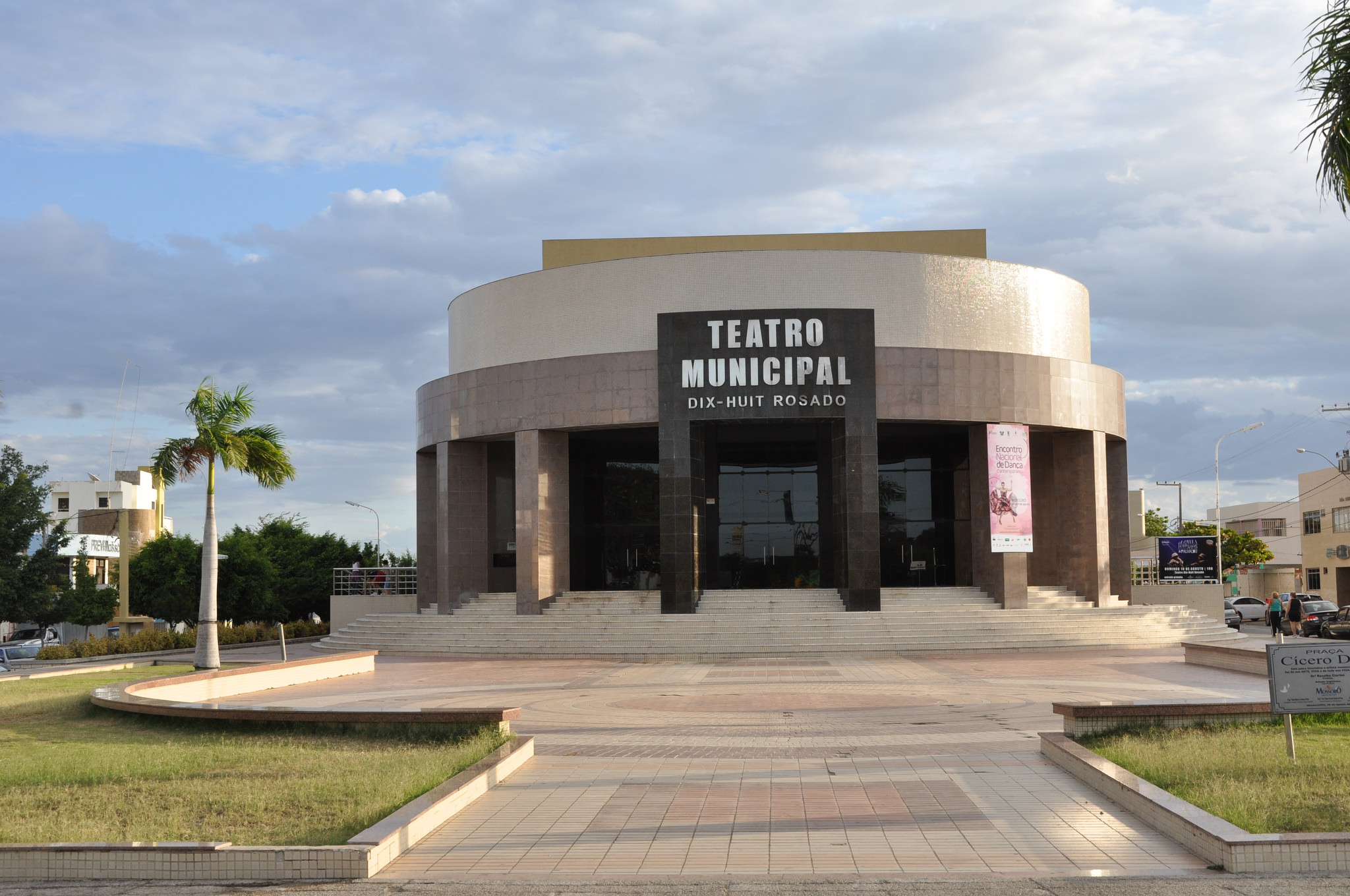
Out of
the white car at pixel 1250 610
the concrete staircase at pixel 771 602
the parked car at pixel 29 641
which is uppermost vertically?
the concrete staircase at pixel 771 602

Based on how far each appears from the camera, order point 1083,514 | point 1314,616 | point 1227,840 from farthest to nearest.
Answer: point 1314,616 < point 1083,514 < point 1227,840

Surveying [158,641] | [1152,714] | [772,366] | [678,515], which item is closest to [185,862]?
[1152,714]

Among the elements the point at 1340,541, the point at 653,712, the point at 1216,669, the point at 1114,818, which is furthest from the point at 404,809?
the point at 1340,541

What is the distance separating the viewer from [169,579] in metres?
50.2

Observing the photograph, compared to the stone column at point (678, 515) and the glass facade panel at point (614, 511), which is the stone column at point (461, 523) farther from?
the stone column at point (678, 515)

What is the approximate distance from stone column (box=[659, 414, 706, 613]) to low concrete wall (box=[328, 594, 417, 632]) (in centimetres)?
1352

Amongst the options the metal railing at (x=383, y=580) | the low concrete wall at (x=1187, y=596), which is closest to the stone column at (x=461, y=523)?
the metal railing at (x=383, y=580)

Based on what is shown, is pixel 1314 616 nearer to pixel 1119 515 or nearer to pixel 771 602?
pixel 1119 515

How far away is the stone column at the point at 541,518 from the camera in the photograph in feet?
120

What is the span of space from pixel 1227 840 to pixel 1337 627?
36174 mm

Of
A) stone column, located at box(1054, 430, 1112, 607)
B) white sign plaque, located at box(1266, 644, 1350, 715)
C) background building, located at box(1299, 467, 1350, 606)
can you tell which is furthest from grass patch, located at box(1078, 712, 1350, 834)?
background building, located at box(1299, 467, 1350, 606)

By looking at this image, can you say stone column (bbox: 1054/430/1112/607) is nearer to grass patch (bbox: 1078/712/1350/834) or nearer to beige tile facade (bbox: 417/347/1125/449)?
beige tile facade (bbox: 417/347/1125/449)

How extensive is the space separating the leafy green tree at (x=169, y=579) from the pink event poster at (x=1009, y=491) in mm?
33046

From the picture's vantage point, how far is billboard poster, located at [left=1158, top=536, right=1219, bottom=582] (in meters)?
45.1
